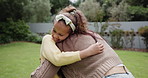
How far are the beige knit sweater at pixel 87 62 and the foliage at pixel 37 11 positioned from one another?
58.9 ft

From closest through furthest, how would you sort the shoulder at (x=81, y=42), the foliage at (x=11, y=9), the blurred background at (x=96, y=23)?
the shoulder at (x=81, y=42)
the blurred background at (x=96, y=23)
the foliage at (x=11, y=9)

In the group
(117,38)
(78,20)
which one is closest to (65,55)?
(78,20)

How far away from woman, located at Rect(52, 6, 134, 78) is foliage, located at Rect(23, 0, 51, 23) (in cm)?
1792

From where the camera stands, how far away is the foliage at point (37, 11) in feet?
65.2

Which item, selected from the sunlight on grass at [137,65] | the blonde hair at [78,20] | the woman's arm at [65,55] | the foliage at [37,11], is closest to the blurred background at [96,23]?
the foliage at [37,11]

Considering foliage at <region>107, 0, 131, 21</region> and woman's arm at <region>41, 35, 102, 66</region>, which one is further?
foliage at <region>107, 0, 131, 21</region>

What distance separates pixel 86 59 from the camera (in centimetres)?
188

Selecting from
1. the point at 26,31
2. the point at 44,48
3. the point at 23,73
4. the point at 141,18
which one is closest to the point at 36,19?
the point at 26,31

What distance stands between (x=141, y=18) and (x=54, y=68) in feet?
63.0

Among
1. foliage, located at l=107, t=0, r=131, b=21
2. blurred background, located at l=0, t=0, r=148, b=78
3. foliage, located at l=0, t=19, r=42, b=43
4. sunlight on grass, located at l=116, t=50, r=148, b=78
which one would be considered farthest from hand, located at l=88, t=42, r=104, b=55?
foliage, located at l=107, t=0, r=131, b=21

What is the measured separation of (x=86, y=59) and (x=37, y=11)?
20607 mm

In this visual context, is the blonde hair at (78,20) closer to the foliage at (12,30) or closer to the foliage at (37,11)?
the foliage at (12,30)

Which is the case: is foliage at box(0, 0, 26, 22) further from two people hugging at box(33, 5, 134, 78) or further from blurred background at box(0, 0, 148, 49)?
two people hugging at box(33, 5, 134, 78)

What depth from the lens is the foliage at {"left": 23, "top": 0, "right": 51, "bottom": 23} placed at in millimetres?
19859
